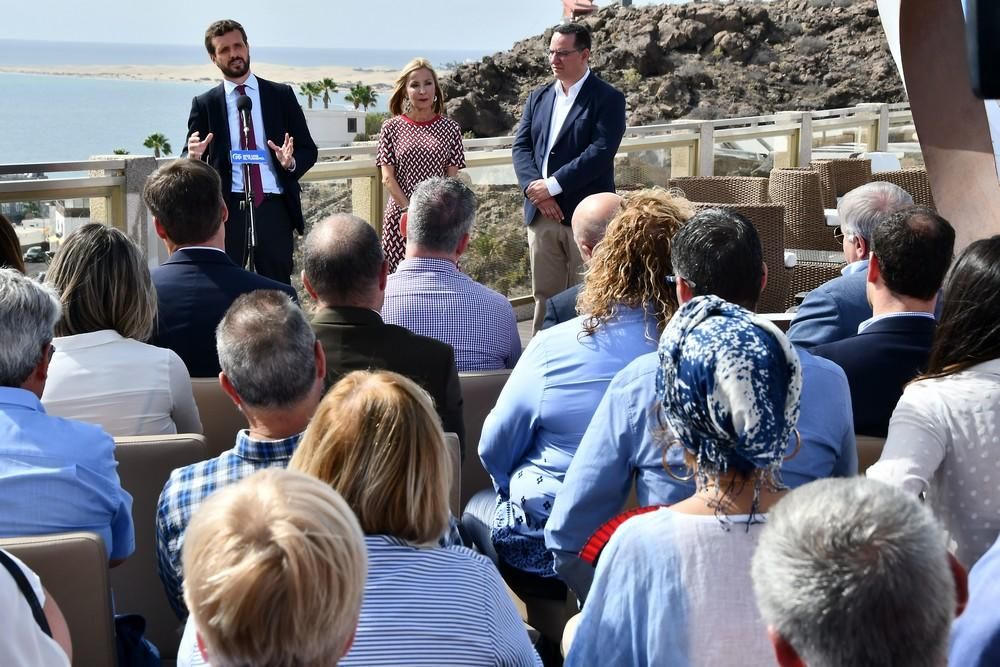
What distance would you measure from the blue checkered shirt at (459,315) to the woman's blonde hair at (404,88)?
118 inches

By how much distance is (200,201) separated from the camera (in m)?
4.25

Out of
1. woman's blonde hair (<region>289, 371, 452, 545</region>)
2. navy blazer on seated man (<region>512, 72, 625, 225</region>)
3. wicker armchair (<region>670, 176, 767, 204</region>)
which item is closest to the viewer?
woman's blonde hair (<region>289, 371, 452, 545</region>)

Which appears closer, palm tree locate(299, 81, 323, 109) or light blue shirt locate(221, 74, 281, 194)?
light blue shirt locate(221, 74, 281, 194)

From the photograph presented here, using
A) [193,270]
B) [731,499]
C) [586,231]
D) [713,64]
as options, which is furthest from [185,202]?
[713,64]

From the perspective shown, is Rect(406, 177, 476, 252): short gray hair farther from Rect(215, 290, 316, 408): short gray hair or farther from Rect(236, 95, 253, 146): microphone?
Rect(236, 95, 253, 146): microphone

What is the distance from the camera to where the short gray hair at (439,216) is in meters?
4.22

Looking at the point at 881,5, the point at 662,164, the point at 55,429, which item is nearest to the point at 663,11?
the point at 662,164

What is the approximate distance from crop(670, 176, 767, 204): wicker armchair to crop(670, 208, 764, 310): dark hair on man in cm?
660

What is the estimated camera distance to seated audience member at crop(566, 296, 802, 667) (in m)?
1.89

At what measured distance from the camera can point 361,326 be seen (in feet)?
11.3

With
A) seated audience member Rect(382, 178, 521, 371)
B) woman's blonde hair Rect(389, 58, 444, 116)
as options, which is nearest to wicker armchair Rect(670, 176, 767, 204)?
woman's blonde hair Rect(389, 58, 444, 116)

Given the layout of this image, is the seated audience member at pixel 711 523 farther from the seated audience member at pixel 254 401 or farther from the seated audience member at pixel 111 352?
the seated audience member at pixel 111 352

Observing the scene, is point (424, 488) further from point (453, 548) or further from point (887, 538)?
point (887, 538)

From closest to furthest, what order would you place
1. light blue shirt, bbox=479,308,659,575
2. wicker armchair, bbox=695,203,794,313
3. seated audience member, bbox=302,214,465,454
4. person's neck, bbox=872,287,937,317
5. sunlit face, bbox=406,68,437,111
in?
light blue shirt, bbox=479,308,659,575, person's neck, bbox=872,287,937,317, seated audience member, bbox=302,214,465,454, sunlit face, bbox=406,68,437,111, wicker armchair, bbox=695,203,794,313
